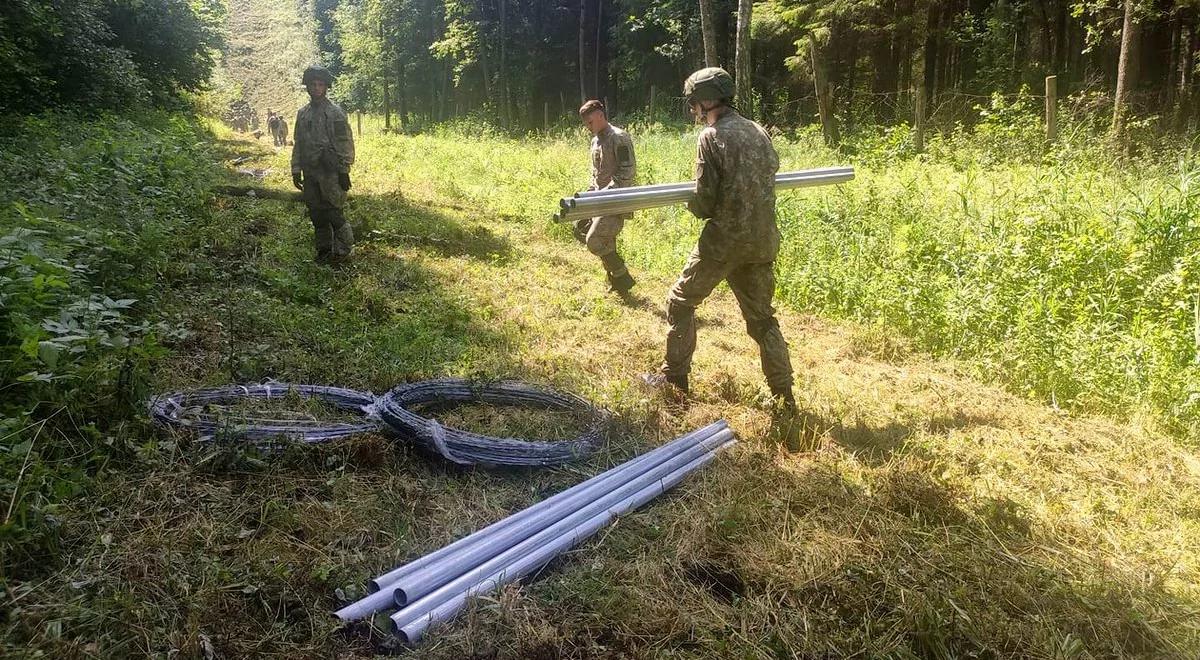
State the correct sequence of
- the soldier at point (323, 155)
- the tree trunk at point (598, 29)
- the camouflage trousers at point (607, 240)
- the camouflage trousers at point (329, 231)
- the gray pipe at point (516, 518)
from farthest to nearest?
the tree trunk at point (598, 29), the camouflage trousers at point (329, 231), the soldier at point (323, 155), the camouflage trousers at point (607, 240), the gray pipe at point (516, 518)

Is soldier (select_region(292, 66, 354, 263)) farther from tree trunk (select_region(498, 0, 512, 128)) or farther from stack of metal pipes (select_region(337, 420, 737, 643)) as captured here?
tree trunk (select_region(498, 0, 512, 128))

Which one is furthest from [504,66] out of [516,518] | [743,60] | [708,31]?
[516,518]

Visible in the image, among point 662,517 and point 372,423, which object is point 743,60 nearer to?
point 372,423

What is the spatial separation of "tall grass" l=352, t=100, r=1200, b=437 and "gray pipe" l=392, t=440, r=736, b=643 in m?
2.86

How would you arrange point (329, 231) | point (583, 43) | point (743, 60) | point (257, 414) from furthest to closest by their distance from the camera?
point (583, 43) → point (743, 60) → point (329, 231) → point (257, 414)

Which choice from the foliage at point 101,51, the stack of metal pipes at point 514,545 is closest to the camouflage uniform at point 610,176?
the stack of metal pipes at point 514,545

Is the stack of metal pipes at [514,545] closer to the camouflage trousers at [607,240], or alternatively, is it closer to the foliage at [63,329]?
the foliage at [63,329]

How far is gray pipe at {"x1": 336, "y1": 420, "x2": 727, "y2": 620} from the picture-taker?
2586 millimetres

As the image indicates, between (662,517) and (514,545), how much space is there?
77cm

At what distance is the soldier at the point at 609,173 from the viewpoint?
7.02 metres

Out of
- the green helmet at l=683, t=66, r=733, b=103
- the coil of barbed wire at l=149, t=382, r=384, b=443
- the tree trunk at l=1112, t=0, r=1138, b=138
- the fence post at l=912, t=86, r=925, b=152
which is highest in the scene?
the tree trunk at l=1112, t=0, r=1138, b=138

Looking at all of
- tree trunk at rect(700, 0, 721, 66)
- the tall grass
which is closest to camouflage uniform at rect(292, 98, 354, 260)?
the tall grass

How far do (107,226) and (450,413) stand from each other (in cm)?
361

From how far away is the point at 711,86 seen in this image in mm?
4227
